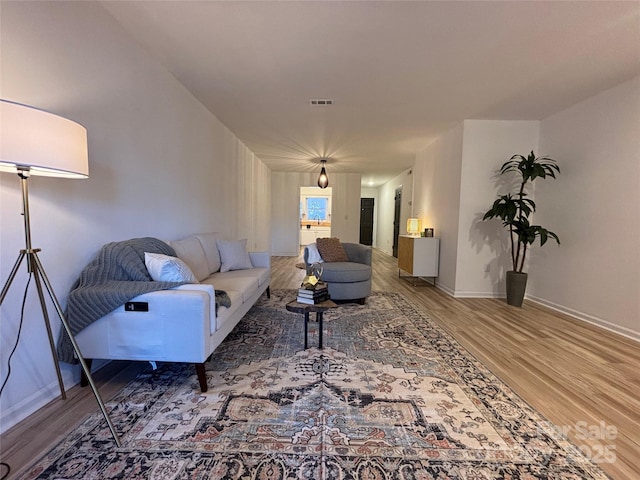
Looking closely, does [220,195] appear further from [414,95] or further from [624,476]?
[624,476]

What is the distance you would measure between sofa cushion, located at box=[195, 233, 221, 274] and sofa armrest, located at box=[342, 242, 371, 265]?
1.85 m

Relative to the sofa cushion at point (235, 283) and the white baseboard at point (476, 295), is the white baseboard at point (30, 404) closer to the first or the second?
the sofa cushion at point (235, 283)

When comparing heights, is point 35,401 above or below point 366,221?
below

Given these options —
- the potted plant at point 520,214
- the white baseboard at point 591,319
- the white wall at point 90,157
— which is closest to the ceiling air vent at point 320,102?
the white wall at point 90,157

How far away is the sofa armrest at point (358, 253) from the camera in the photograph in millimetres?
4134

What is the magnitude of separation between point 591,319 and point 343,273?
280 cm

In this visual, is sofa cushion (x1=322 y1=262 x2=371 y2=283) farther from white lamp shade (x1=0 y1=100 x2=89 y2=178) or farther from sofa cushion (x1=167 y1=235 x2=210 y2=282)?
white lamp shade (x1=0 y1=100 x2=89 y2=178)

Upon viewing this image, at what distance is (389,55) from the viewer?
100.0 inches

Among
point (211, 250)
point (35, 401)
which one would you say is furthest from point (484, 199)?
point (35, 401)

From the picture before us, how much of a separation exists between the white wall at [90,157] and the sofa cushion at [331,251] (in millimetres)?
1810

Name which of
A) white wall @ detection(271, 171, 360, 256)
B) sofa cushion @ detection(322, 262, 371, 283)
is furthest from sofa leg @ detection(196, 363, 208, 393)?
white wall @ detection(271, 171, 360, 256)

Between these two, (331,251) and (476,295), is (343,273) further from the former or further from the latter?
(476,295)

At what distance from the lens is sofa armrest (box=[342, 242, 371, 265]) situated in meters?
4.13

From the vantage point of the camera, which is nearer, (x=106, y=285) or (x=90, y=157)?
(x=106, y=285)
